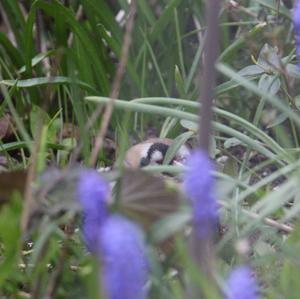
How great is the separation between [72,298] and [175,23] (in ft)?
4.17

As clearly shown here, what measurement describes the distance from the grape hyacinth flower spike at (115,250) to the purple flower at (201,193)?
0.20 feet

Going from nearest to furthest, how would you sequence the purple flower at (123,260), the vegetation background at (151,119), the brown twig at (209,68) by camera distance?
the purple flower at (123,260) → the brown twig at (209,68) → the vegetation background at (151,119)

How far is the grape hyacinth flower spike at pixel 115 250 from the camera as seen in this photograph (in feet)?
2.38

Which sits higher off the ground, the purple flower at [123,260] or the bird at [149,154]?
the purple flower at [123,260]

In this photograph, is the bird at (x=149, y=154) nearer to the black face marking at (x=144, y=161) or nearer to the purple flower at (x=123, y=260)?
the black face marking at (x=144, y=161)

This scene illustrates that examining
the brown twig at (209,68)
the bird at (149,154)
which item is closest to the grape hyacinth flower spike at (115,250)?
the brown twig at (209,68)

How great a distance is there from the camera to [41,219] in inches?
42.1

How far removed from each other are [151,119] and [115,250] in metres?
1.70

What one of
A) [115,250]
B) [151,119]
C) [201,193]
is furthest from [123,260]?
[151,119]

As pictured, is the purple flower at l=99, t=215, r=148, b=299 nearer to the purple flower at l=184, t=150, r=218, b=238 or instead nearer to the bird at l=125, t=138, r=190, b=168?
the purple flower at l=184, t=150, r=218, b=238

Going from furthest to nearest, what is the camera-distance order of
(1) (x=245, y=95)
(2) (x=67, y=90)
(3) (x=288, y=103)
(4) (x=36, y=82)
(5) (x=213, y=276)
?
(1) (x=245, y=95) < (2) (x=67, y=90) < (4) (x=36, y=82) < (3) (x=288, y=103) < (5) (x=213, y=276)

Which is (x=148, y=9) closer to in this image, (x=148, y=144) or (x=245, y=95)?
(x=245, y=95)

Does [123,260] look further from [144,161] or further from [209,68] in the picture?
[144,161]

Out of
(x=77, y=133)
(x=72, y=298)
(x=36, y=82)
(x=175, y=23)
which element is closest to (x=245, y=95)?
(x=175, y=23)
